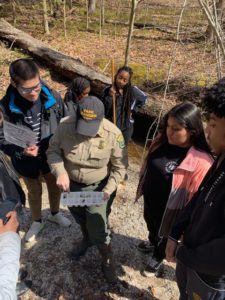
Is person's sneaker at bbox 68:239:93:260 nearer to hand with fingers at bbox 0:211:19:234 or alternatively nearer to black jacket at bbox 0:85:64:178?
black jacket at bbox 0:85:64:178

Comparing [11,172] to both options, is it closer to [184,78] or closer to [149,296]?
[149,296]

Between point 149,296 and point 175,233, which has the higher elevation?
point 175,233

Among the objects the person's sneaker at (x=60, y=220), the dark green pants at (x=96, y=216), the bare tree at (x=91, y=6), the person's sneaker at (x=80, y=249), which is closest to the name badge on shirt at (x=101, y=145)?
the dark green pants at (x=96, y=216)

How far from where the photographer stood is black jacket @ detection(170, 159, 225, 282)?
1.50 m

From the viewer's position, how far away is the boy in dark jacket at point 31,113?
255 cm

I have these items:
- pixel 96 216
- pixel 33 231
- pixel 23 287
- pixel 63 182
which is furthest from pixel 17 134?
pixel 23 287

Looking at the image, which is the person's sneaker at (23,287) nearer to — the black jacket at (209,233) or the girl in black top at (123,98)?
the black jacket at (209,233)

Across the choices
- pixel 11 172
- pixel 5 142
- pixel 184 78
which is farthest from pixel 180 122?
pixel 184 78

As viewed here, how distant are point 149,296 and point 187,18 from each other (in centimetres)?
1341

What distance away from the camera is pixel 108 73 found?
27.6 ft

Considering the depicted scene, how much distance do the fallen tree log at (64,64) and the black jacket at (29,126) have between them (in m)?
3.56

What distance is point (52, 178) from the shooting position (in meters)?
3.22

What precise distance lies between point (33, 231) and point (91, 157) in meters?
1.53

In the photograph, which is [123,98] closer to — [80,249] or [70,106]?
[70,106]
